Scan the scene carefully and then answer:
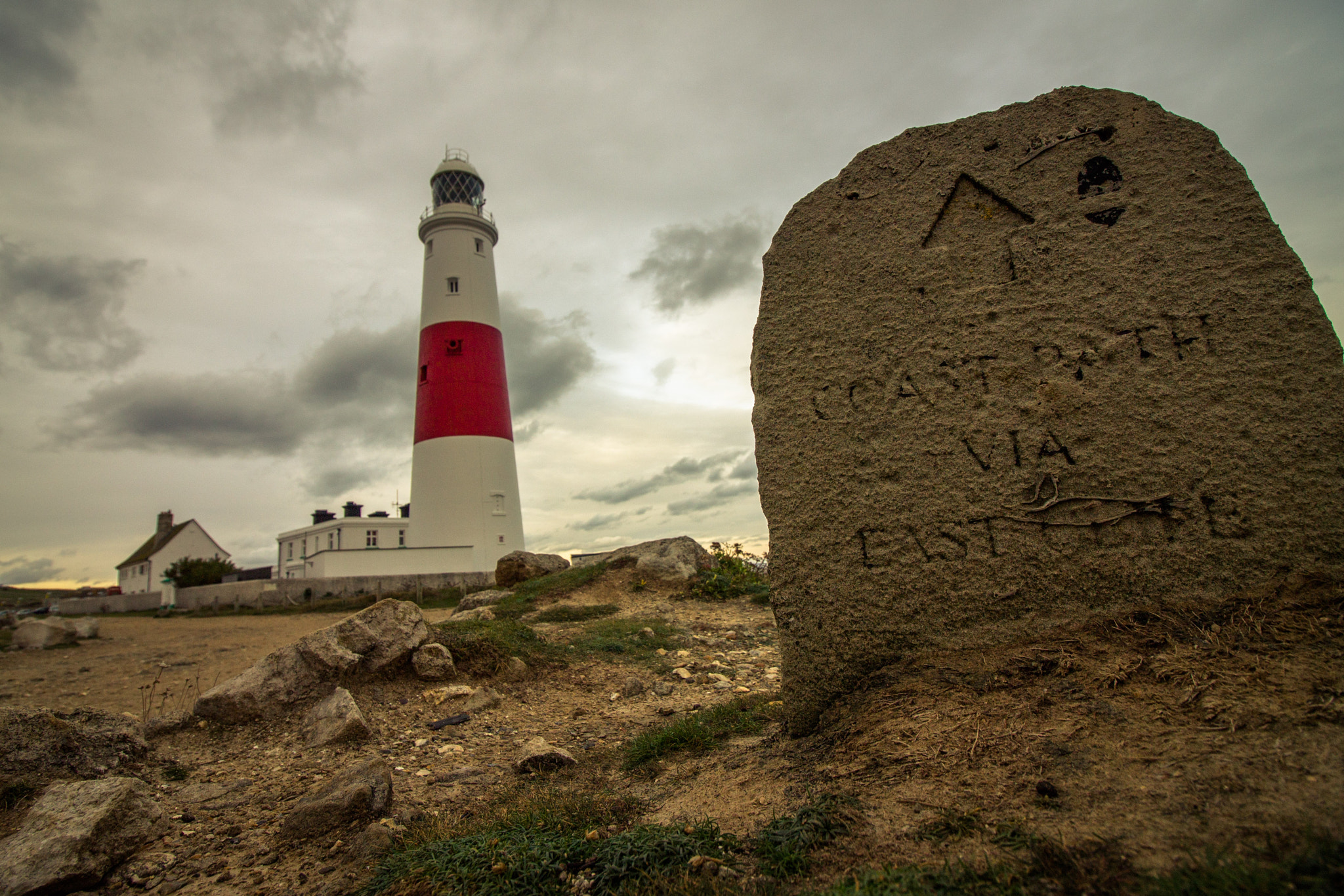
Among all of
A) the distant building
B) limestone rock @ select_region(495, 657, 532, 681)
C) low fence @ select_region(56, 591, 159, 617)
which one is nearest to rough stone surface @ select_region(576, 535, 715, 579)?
limestone rock @ select_region(495, 657, 532, 681)

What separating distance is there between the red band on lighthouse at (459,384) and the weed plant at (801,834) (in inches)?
731

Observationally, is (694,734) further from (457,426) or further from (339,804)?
(457,426)

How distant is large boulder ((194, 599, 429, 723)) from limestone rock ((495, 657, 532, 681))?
2.06ft

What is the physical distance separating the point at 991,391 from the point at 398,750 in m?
3.64

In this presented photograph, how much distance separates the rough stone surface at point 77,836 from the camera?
228cm

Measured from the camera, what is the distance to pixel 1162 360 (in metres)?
2.68

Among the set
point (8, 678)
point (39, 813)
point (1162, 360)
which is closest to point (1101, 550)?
→ point (1162, 360)

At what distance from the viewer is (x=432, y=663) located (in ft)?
15.3

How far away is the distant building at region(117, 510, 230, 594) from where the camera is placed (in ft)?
112

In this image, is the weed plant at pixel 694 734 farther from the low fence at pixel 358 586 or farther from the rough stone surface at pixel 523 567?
the low fence at pixel 358 586

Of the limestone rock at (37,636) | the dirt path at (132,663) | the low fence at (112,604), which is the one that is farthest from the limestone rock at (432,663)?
the low fence at (112,604)

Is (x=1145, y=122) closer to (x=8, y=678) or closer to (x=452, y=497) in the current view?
(x=8, y=678)

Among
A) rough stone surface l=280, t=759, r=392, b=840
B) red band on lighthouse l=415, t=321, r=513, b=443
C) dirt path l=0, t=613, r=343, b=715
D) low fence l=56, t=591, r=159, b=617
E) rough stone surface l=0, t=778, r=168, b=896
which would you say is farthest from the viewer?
low fence l=56, t=591, r=159, b=617

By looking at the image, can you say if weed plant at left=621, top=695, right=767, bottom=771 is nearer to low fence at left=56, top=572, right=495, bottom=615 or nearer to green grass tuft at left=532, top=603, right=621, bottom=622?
green grass tuft at left=532, top=603, right=621, bottom=622
